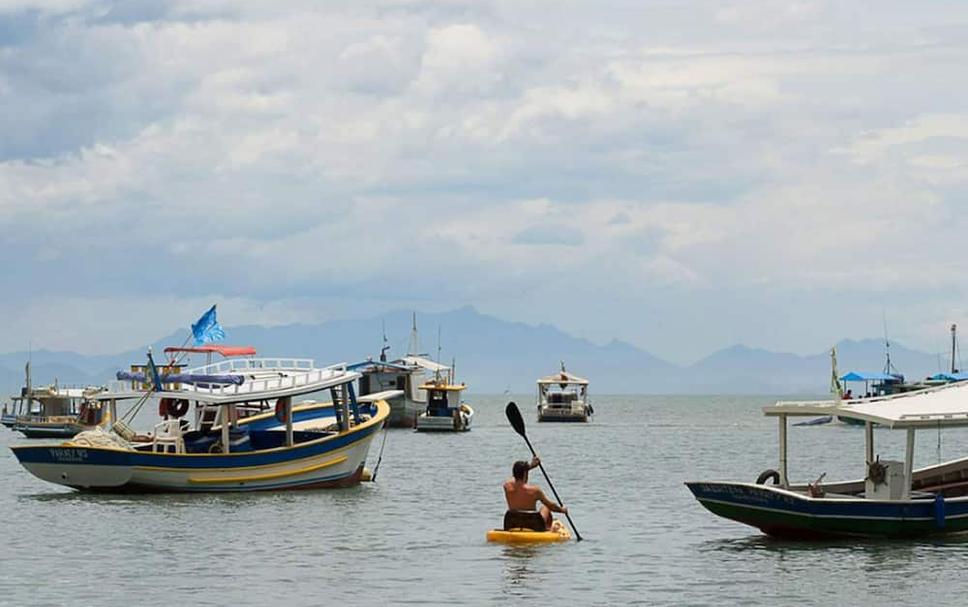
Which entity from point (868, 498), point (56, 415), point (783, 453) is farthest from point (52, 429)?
point (868, 498)

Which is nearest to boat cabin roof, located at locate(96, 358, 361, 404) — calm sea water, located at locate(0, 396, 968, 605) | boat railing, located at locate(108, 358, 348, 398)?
boat railing, located at locate(108, 358, 348, 398)

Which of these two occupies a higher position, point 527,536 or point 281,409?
point 281,409

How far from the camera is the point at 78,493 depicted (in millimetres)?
46281

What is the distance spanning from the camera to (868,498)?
31.5 m

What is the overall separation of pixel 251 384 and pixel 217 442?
181 centimetres

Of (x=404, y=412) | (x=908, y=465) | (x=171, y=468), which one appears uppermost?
(x=404, y=412)

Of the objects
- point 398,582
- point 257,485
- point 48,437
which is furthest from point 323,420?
point 48,437

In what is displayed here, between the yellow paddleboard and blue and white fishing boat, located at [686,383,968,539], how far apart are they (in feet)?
9.59

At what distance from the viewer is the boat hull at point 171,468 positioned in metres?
42.9

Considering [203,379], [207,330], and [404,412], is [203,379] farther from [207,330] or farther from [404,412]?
[404,412]

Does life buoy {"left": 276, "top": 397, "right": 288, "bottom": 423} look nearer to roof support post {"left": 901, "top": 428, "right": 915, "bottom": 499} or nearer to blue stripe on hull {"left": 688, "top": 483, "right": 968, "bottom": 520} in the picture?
blue stripe on hull {"left": 688, "top": 483, "right": 968, "bottom": 520}

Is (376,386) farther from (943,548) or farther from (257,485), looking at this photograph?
(943,548)

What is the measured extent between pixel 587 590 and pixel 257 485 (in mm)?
18117

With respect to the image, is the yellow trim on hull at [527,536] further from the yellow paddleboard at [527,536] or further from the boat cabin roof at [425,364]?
the boat cabin roof at [425,364]
